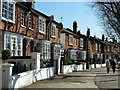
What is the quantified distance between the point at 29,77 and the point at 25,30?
8343 millimetres

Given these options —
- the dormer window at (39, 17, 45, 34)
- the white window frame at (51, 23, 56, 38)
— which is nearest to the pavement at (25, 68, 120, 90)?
the dormer window at (39, 17, 45, 34)

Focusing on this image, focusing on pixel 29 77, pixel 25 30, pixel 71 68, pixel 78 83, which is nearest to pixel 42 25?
pixel 25 30

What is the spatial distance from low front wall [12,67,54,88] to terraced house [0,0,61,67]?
10.8 feet

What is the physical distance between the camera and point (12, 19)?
1747 cm

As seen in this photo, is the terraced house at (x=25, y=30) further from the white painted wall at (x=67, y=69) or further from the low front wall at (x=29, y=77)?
the low front wall at (x=29, y=77)

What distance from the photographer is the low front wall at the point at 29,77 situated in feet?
34.1

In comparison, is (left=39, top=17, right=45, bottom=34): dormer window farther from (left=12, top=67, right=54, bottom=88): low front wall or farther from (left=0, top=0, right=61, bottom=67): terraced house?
(left=12, top=67, right=54, bottom=88): low front wall

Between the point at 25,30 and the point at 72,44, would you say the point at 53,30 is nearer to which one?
the point at 25,30

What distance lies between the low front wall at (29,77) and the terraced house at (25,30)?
3.28m

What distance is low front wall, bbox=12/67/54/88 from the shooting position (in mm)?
10403

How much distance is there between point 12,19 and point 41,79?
19.6ft

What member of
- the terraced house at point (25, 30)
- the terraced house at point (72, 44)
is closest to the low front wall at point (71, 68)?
the terraced house at point (25, 30)

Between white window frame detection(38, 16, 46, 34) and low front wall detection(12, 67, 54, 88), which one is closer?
low front wall detection(12, 67, 54, 88)

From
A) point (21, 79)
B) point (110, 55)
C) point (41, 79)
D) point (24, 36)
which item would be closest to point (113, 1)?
point (24, 36)
